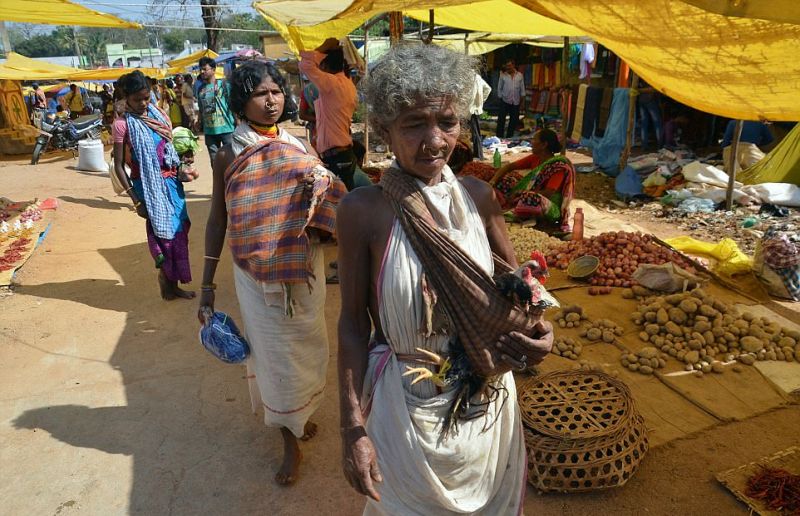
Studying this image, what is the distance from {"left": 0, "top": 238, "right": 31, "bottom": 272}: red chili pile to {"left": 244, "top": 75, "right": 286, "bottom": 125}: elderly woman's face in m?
4.64

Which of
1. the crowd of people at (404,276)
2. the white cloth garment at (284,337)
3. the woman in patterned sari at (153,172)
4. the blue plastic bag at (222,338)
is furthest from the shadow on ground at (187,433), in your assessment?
the crowd of people at (404,276)

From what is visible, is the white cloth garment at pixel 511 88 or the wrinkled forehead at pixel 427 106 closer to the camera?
the wrinkled forehead at pixel 427 106

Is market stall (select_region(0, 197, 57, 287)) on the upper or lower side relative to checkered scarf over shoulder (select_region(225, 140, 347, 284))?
lower

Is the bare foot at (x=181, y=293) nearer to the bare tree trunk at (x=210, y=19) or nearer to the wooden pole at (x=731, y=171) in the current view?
the wooden pole at (x=731, y=171)

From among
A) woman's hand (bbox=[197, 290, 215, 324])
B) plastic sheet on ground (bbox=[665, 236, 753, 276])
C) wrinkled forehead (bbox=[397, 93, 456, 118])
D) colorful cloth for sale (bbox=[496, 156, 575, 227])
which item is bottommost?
plastic sheet on ground (bbox=[665, 236, 753, 276])

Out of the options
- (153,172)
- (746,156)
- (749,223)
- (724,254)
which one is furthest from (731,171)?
(153,172)

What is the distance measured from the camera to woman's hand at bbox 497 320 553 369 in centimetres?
139

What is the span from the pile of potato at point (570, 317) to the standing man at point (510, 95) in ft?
34.4

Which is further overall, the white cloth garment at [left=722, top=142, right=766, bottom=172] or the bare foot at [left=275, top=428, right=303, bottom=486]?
the white cloth garment at [left=722, top=142, right=766, bottom=172]

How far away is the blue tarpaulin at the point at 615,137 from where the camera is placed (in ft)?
32.7

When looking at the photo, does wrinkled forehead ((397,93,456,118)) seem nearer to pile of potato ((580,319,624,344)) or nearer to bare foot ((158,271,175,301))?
pile of potato ((580,319,624,344))

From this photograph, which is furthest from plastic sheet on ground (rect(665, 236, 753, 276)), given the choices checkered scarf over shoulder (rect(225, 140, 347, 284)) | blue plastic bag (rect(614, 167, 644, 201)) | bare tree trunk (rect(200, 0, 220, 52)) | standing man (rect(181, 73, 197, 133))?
bare tree trunk (rect(200, 0, 220, 52))

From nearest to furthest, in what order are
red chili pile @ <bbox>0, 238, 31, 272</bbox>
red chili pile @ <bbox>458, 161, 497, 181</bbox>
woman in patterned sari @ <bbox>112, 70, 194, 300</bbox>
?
woman in patterned sari @ <bbox>112, 70, 194, 300</bbox>, red chili pile @ <bbox>0, 238, 31, 272</bbox>, red chili pile @ <bbox>458, 161, 497, 181</bbox>

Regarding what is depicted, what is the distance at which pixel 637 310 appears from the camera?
4.35 m
